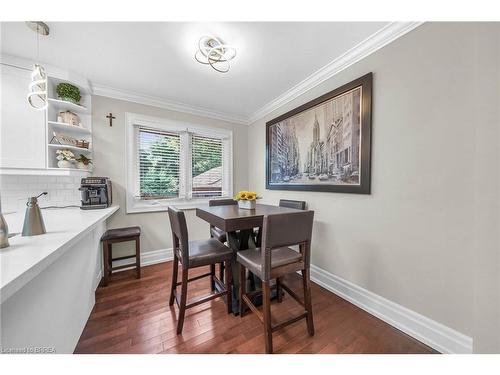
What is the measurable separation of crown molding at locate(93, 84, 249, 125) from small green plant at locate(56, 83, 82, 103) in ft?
0.93

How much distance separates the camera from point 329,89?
77.7 inches

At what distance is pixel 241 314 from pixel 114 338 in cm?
98

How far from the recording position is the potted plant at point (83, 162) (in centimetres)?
210

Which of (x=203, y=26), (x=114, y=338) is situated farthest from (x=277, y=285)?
(x=203, y=26)

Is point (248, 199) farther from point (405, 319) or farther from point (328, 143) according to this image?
point (405, 319)

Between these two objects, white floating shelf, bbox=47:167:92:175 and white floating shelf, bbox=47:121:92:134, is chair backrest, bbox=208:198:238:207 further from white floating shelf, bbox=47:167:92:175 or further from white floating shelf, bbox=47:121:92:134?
white floating shelf, bbox=47:121:92:134

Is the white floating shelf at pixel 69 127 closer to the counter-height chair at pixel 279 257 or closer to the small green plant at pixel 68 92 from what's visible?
the small green plant at pixel 68 92

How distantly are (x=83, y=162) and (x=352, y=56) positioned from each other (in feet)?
10.5

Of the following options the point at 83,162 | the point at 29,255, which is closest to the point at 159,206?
the point at 83,162

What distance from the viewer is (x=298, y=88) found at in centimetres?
232

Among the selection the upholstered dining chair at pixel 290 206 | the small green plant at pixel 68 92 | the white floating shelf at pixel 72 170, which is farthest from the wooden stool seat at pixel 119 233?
the small green plant at pixel 68 92

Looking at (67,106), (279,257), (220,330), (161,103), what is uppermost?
(161,103)

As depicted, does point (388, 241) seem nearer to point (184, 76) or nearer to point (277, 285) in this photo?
point (277, 285)

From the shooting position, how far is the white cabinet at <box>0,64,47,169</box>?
1710 millimetres
